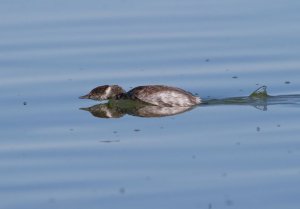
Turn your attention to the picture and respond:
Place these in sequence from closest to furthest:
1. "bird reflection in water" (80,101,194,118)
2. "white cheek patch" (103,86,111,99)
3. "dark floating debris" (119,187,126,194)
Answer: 1. "dark floating debris" (119,187,126,194)
2. "bird reflection in water" (80,101,194,118)
3. "white cheek patch" (103,86,111,99)

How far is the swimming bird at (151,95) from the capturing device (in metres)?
15.0

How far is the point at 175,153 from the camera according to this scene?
1240 centimetres

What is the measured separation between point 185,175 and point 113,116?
355 centimetres

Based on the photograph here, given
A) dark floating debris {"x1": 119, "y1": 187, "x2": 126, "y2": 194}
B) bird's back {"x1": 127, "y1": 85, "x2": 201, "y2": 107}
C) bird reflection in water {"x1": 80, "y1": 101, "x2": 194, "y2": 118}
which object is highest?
bird's back {"x1": 127, "y1": 85, "x2": 201, "y2": 107}

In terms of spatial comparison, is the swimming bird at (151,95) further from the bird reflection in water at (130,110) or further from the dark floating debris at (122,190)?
the dark floating debris at (122,190)

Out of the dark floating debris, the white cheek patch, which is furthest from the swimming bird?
the dark floating debris

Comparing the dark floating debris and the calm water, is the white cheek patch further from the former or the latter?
the dark floating debris

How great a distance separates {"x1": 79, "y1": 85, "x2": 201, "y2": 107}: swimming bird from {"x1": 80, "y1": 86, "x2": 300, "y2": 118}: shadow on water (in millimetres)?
72

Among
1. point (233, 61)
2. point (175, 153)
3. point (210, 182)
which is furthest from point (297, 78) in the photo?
point (210, 182)

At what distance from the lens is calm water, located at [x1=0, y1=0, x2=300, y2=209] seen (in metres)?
11.0

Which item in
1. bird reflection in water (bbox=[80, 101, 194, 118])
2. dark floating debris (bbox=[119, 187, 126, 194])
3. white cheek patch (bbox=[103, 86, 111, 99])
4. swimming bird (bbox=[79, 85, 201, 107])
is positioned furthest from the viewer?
white cheek patch (bbox=[103, 86, 111, 99])

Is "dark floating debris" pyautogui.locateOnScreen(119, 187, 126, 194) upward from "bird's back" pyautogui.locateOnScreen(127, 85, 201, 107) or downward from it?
downward

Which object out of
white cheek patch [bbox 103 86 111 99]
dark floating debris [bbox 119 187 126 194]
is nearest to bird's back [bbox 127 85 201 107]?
white cheek patch [bbox 103 86 111 99]

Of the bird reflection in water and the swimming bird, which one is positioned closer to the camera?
the bird reflection in water
